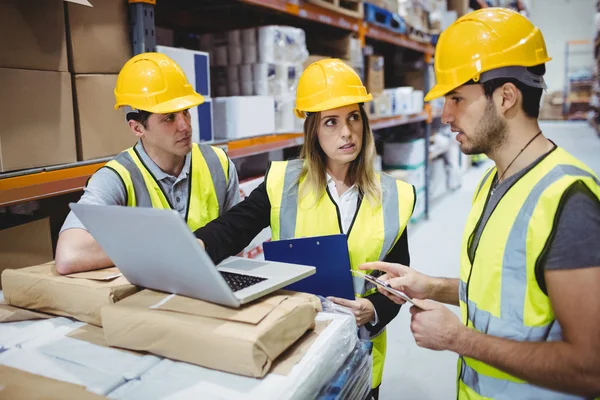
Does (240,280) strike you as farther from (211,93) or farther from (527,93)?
(211,93)

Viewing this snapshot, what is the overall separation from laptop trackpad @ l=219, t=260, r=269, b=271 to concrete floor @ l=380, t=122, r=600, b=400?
65.3 inches

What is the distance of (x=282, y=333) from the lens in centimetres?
98

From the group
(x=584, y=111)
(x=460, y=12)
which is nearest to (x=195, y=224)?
(x=460, y=12)

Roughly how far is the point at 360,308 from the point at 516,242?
0.60 m

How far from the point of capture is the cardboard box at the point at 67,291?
1182mm

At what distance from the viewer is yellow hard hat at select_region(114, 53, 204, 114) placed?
69.2 inches

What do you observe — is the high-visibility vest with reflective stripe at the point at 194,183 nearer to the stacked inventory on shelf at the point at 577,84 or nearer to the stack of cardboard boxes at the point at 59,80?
the stack of cardboard boxes at the point at 59,80

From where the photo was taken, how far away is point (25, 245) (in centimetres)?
176

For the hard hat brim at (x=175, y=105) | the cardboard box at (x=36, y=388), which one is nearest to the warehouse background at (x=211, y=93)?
the hard hat brim at (x=175, y=105)

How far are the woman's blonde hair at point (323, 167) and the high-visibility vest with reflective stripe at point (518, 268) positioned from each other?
589 mm

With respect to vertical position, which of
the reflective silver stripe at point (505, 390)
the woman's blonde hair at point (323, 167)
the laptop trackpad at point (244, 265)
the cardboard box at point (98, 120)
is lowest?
the reflective silver stripe at point (505, 390)

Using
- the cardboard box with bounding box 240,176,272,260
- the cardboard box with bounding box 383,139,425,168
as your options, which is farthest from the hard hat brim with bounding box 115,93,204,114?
the cardboard box with bounding box 383,139,425,168

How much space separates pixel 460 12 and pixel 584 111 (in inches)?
578

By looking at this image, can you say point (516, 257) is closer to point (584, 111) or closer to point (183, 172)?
point (183, 172)
